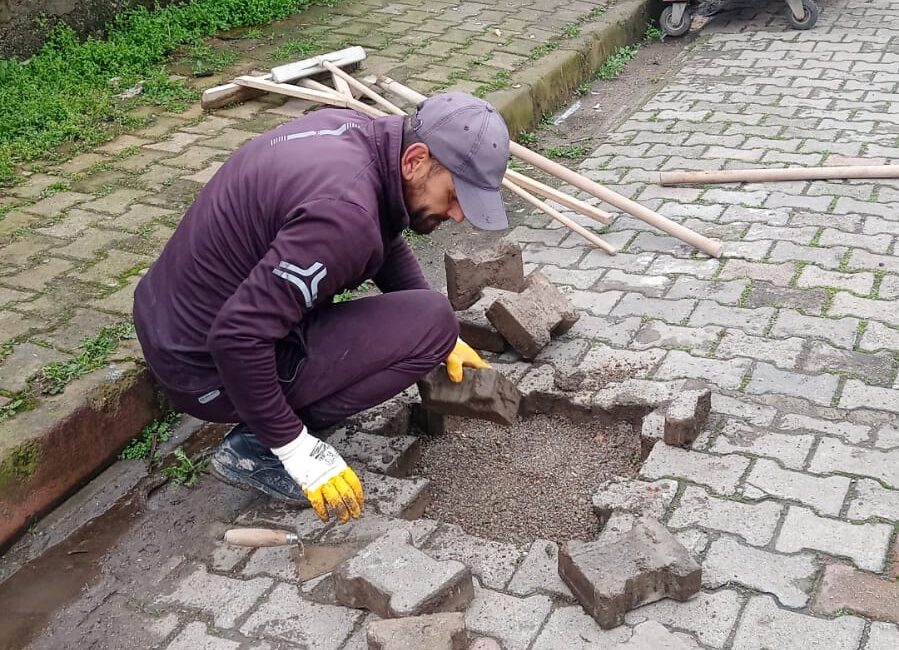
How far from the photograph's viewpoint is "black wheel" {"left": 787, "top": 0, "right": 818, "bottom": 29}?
846cm

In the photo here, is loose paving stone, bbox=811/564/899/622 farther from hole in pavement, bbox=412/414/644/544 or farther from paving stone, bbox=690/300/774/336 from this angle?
paving stone, bbox=690/300/774/336

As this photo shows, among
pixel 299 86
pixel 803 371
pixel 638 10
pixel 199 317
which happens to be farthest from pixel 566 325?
pixel 638 10

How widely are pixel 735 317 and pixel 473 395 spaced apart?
1.47 metres

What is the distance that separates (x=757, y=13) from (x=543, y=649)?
25.6 feet

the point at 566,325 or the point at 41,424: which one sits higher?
the point at 41,424

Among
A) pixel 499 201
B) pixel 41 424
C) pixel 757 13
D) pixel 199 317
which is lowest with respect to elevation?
pixel 757 13

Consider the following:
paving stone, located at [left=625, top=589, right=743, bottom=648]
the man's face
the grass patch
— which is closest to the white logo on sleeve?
the man's face

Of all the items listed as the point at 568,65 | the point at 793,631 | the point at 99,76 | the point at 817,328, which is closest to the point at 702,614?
the point at 793,631

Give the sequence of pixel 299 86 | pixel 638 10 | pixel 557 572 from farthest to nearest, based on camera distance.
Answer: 1. pixel 638 10
2. pixel 299 86
3. pixel 557 572

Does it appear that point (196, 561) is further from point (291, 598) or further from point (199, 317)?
point (199, 317)

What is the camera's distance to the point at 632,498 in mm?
3385

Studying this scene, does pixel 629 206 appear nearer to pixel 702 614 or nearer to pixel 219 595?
pixel 702 614

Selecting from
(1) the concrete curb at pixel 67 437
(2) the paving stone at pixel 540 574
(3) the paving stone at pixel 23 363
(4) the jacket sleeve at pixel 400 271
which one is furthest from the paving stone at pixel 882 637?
(3) the paving stone at pixel 23 363

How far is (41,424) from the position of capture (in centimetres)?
355
